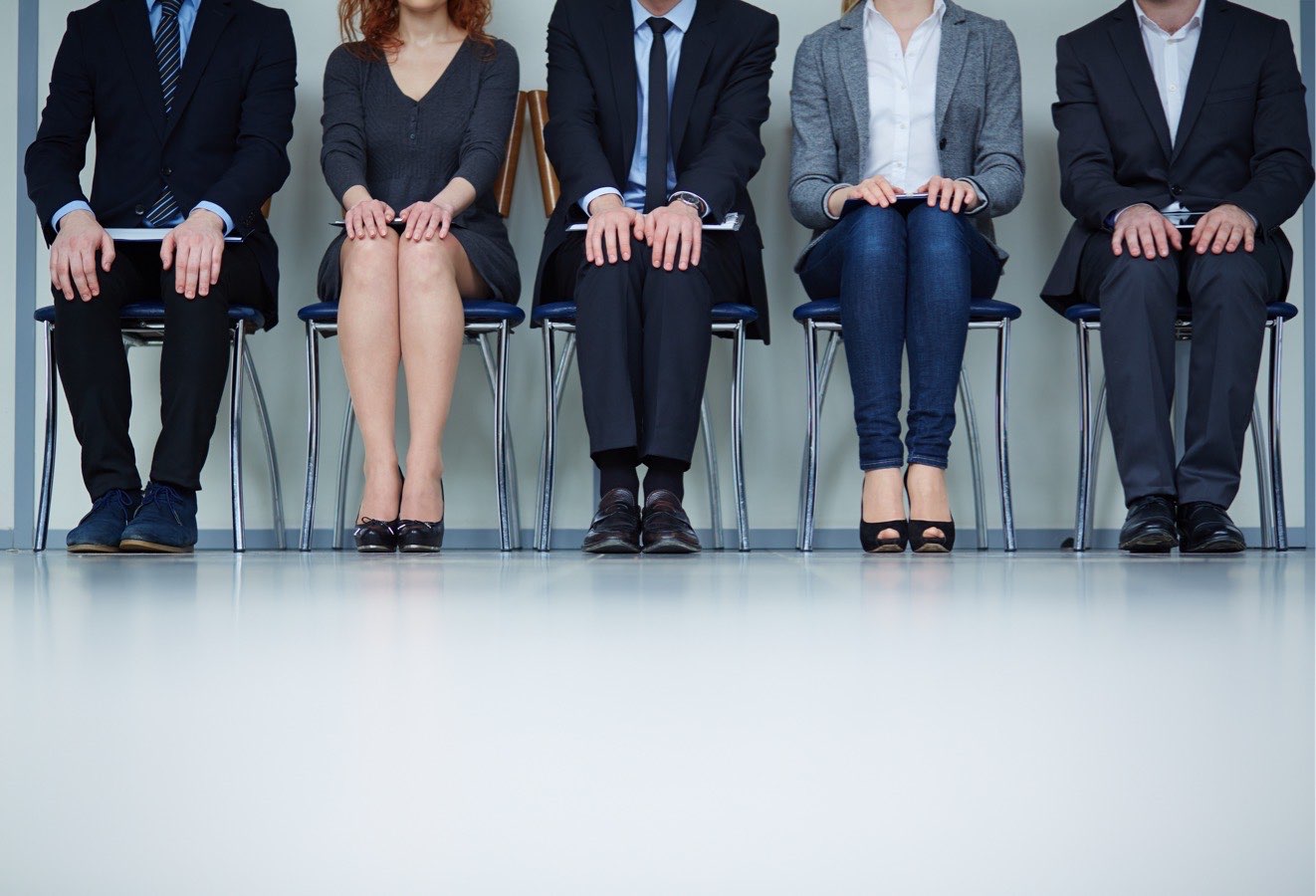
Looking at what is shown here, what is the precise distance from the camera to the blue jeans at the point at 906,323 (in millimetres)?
2008

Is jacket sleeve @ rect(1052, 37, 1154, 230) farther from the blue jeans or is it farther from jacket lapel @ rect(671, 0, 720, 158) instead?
jacket lapel @ rect(671, 0, 720, 158)

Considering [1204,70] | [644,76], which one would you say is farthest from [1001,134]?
[644,76]

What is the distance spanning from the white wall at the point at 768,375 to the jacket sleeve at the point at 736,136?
514 millimetres

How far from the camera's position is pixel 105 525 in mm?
1912

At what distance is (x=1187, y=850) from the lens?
1.12 ft

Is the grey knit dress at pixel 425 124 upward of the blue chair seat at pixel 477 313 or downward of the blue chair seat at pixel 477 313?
upward

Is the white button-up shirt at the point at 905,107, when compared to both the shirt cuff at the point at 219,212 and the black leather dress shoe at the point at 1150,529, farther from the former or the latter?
the shirt cuff at the point at 219,212

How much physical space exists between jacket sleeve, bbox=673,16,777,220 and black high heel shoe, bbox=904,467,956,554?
697mm

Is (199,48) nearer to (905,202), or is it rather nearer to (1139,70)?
(905,202)

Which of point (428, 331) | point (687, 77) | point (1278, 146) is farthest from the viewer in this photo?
point (687, 77)

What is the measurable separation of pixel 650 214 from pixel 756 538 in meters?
1.12

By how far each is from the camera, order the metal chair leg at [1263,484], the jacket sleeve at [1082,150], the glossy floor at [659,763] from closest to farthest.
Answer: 1. the glossy floor at [659,763]
2. the jacket sleeve at [1082,150]
3. the metal chair leg at [1263,484]

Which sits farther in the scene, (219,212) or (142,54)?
(142,54)

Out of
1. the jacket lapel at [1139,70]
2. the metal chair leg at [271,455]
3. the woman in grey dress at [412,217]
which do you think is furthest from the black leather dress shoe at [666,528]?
the jacket lapel at [1139,70]
